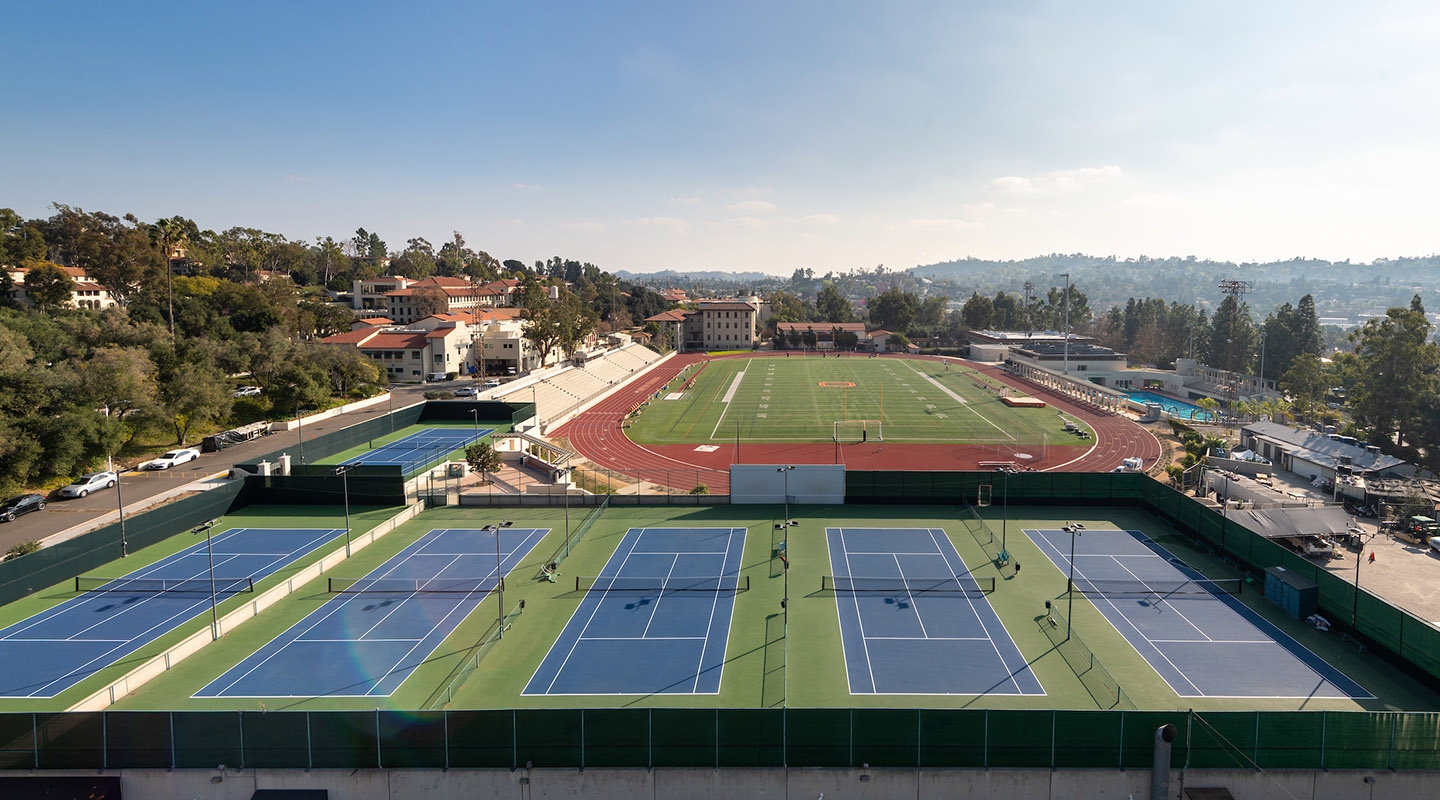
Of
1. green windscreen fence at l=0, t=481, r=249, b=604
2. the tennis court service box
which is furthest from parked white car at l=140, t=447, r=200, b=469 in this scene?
the tennis court service box

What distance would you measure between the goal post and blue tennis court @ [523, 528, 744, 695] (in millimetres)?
26742

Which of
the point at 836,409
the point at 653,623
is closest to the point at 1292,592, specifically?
the point at 653,623

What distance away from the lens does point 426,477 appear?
41250mm

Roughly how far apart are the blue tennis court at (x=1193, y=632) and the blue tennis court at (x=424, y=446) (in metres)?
37.5

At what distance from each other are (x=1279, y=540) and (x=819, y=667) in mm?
24664

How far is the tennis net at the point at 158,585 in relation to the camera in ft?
92.4

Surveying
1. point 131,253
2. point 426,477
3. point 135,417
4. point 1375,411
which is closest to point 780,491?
point 426,477

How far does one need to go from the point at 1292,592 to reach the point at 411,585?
3256 cm

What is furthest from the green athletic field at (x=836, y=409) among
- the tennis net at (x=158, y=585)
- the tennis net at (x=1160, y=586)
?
the tennis net at (x=158, y=585)

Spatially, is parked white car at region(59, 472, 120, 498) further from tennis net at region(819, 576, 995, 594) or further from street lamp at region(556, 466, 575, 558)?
tennis net at region(819, 576, 995, 594)

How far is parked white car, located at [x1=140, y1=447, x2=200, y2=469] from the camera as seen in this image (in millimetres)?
45500

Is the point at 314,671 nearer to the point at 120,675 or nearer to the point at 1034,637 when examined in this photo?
the point at 120,675

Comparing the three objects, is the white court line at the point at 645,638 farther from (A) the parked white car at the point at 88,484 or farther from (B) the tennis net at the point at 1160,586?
(A) the parked white car at the point at 88,484

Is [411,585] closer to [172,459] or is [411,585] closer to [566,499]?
[566,499]
